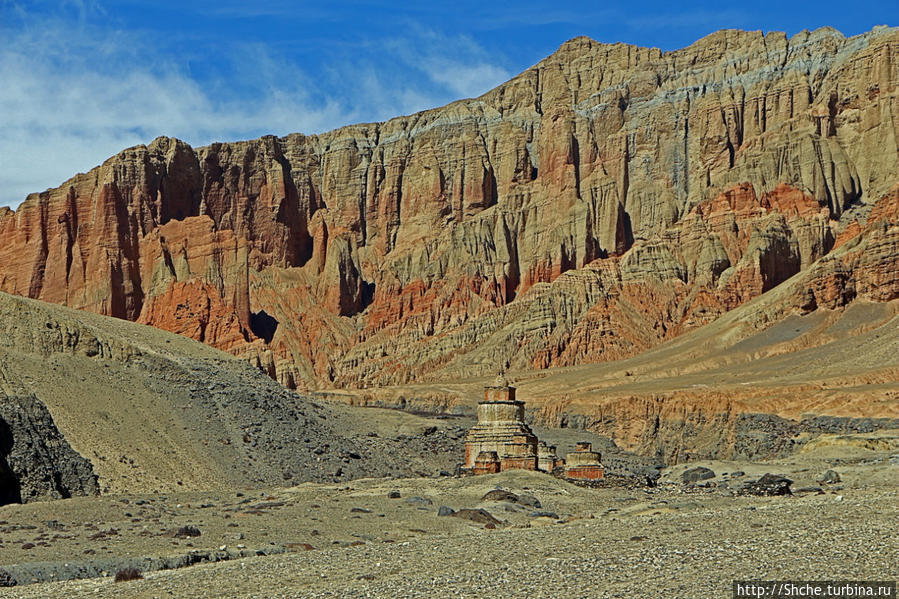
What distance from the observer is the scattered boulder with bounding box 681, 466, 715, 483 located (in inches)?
2367

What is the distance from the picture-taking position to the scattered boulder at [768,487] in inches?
1724

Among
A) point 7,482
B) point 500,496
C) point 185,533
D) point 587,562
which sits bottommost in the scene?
point 587,562

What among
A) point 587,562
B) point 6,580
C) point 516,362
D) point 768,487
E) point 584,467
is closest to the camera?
point 587,562

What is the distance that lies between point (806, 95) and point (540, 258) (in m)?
42.4

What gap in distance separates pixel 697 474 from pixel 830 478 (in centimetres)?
1348

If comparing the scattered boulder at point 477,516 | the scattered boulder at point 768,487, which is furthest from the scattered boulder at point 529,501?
the scattered boulder at point 768,487

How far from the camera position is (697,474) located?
6150 cm

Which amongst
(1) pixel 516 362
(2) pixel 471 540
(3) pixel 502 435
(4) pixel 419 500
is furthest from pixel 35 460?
(1) pixel 516 362

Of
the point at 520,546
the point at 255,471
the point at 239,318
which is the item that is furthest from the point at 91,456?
the point at 239,318

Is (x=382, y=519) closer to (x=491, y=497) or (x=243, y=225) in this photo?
(x=491, y=497)

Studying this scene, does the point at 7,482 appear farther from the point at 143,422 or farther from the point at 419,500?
the point at 419,500

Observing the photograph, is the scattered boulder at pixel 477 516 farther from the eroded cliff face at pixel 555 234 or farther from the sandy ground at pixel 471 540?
the eroded cliff face at pixel 555 234

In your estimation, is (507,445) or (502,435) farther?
(502,435)

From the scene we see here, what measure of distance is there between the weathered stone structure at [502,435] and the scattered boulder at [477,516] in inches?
494
